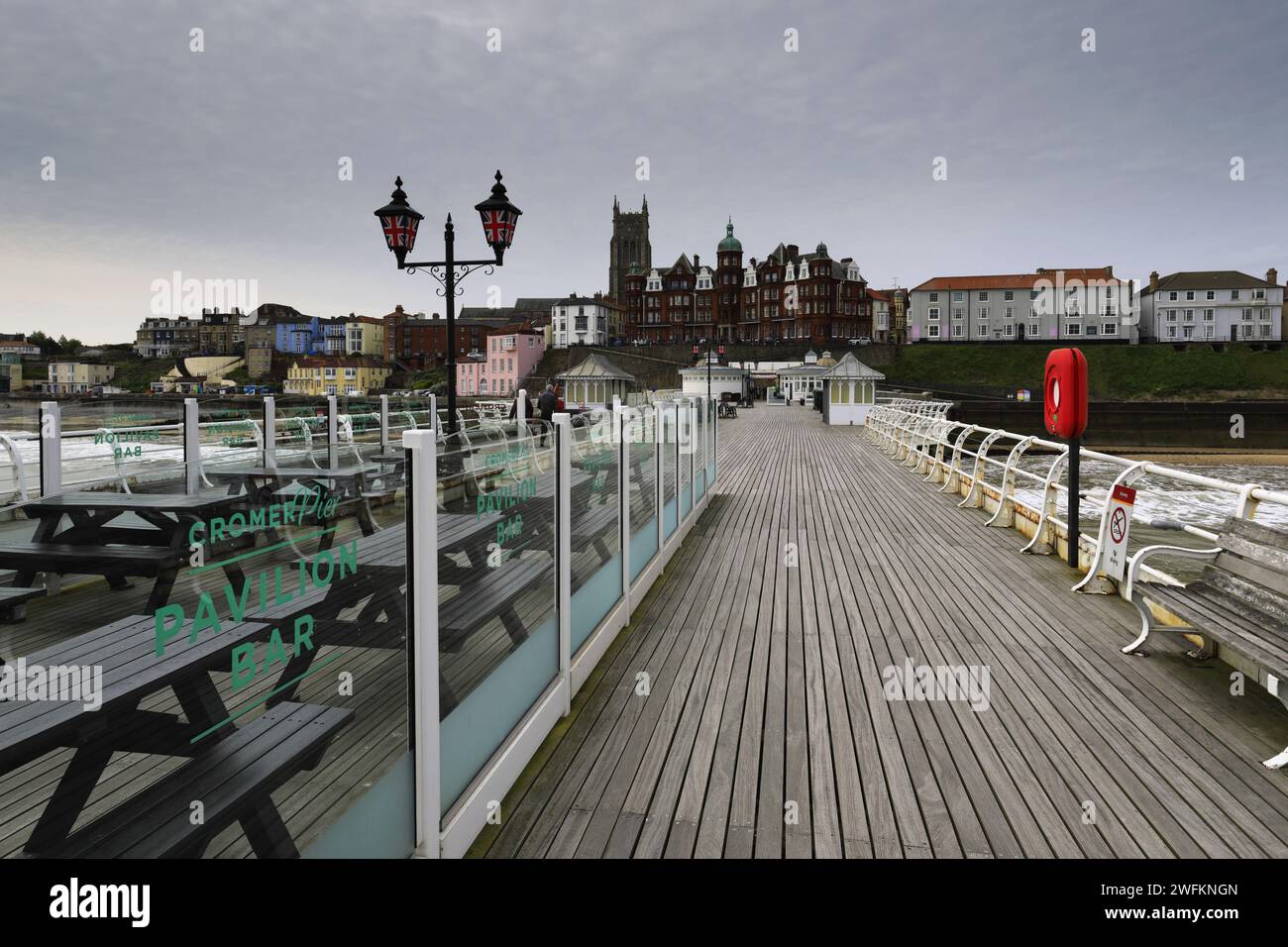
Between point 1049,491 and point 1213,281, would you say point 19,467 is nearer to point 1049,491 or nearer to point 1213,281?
point 1049,491

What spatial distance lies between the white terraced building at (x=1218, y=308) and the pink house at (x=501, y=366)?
70.2m

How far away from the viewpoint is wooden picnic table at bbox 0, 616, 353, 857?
1455 millimetres

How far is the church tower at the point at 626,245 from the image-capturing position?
5418 inches

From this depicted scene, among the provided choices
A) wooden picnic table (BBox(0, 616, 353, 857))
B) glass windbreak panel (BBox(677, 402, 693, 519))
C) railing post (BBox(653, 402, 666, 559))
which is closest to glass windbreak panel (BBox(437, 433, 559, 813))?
wooden picnic table (BBox(0, 616, 353, 857))

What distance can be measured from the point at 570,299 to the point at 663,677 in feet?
354

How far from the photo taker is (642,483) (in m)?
6.19

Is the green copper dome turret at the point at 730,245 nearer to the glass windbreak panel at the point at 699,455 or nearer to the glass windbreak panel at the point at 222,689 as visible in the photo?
the glass windbreak panel at the point at 699,455

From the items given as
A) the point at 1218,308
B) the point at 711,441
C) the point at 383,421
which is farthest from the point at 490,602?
the point at 1218,308

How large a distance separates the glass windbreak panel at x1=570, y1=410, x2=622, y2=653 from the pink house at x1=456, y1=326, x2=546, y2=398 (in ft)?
287

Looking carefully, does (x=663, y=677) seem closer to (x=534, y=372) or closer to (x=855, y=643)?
(x=855, y=643)

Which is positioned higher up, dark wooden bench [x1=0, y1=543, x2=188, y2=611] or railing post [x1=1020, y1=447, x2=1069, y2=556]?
dark wooden bench [x1=0, y1=543, x2=188, y2=611]

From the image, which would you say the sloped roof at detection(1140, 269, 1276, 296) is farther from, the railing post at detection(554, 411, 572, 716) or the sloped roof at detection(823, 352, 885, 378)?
the railing post at detection(554, 411, 572, 716)
